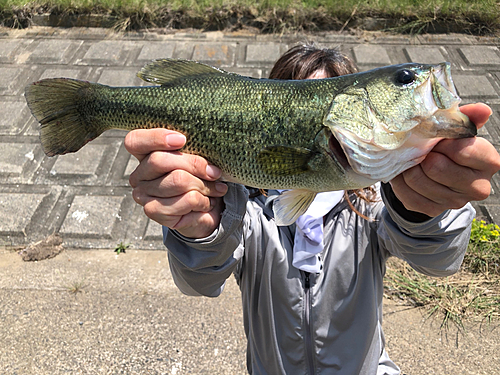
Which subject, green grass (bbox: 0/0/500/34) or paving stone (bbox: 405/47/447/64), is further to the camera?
green grass (bbox: 0/0/500/34)

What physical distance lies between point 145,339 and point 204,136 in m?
2.25

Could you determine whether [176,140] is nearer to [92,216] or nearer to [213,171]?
[213,171]

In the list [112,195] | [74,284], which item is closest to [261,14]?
[112,195]

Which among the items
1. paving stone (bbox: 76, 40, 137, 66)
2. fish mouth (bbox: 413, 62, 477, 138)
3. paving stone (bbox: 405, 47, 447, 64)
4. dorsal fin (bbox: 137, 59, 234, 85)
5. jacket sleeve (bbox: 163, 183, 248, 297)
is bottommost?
paving stone (bbox: 76, 40, 137, 66)

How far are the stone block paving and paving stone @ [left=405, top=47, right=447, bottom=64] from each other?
0.05ft

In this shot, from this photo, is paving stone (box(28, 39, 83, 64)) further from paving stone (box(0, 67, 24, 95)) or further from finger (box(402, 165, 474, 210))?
finger (box(402, 165, 474, 210))

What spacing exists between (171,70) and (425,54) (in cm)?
537

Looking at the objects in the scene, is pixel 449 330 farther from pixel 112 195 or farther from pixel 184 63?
pixel 112 195

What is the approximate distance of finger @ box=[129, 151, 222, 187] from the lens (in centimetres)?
137

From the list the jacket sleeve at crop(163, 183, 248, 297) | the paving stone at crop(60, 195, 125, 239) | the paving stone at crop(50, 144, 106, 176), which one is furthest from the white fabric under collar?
the paving stone at crop(50, 144, 106, 176)

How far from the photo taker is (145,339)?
3100 millimetres

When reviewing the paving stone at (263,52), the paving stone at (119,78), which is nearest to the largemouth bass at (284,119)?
the paving stone at (119,78)

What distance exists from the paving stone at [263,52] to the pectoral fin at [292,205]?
15.1ft

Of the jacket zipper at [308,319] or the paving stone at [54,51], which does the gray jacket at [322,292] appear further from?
the paving stone at [54,51]
